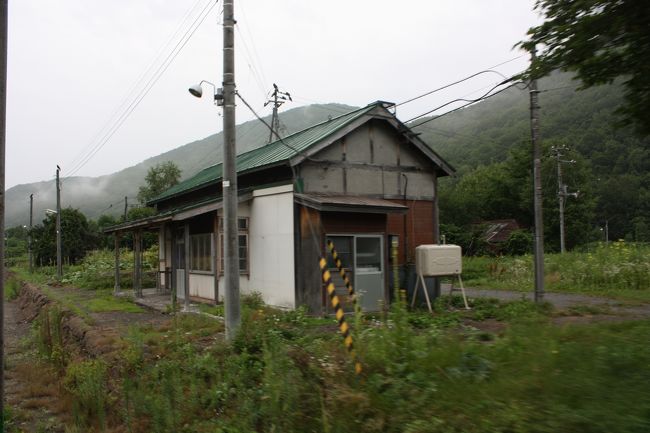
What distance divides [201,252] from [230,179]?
7918 millimetres

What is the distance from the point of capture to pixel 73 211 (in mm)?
44562

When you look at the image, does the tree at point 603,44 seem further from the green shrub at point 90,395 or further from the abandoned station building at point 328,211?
the green shrub at point 90,395

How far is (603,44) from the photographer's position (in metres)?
5.58

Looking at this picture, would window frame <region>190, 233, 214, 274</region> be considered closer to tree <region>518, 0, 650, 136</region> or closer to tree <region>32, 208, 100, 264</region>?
tree <region>518, 0, 650, 136</region>

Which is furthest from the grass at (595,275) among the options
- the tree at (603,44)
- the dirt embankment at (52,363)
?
the dirt embankment at (52,363)

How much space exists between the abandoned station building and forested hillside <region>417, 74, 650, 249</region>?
3702 centimetres

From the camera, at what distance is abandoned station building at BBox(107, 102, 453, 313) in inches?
503

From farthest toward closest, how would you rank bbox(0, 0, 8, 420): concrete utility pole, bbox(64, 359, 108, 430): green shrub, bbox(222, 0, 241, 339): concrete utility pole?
bbox(222, 0, 241, 339): concrete utility pole → bbox(64, 359, 108, 430): green shrub → bbox(0, 0, 8, 420): concrete utility pole

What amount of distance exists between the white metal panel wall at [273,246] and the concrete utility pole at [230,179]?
3.72 metres

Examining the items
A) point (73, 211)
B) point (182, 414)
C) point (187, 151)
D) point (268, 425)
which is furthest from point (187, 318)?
point (187, 151)

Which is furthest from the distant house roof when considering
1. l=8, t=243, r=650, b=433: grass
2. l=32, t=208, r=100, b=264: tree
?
l=32, t=208, r=100, b=264: tree

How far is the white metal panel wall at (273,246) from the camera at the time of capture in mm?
12961

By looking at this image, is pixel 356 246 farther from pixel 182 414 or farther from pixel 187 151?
pixel 187 151

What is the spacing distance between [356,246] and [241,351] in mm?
5956
